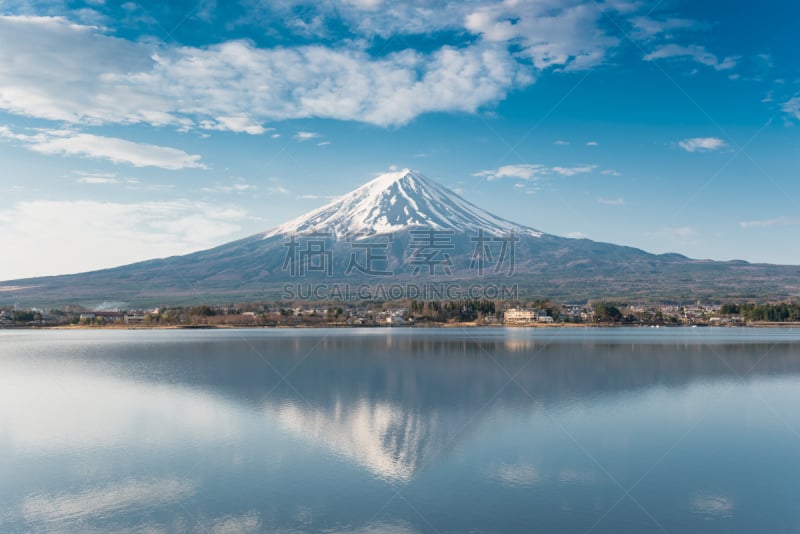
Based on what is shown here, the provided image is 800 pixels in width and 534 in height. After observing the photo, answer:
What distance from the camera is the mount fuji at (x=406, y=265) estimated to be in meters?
113

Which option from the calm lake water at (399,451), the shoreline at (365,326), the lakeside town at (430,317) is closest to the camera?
the calm lake water at (399,451)

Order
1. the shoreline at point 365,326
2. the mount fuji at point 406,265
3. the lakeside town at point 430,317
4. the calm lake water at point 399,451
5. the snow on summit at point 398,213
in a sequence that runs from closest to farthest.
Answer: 1. the calm lake water at point 399,451
2. the shoreline at point 365,326
3. the lakeside town at point 430,317
4. the mount fuji at point 406,265
5. the snow on summit at point 398,213

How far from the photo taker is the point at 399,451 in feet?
36.4

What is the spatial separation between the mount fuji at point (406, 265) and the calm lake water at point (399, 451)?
84.5 meters

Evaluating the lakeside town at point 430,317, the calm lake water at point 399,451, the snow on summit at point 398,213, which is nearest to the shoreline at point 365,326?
the lakeside town at point 430,317

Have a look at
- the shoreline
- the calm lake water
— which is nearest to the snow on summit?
the shoreline

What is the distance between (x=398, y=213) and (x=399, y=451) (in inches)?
5549

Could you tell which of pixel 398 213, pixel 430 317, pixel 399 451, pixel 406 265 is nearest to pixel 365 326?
pixel 430 317

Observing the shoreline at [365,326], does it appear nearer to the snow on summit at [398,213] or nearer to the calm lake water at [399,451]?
the calm lake water at [399,451]

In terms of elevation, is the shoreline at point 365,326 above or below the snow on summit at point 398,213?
below

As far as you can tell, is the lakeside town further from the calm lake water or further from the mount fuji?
the calm lake water

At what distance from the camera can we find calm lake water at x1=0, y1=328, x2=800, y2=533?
8000mm

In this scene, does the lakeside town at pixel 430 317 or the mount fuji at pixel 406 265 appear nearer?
the lakeside town at pixel 430 317

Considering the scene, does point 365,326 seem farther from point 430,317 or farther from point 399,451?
point 399,451
